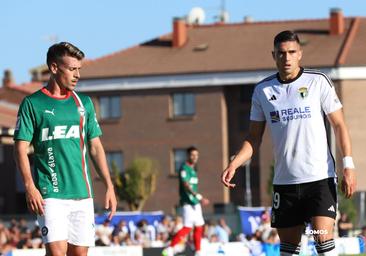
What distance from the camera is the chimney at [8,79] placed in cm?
10844

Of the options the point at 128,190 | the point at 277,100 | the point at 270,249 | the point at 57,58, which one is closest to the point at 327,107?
the point at 277,100

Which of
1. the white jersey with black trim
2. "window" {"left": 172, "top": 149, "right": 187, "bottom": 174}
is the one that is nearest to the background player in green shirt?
the white jersey with black trim

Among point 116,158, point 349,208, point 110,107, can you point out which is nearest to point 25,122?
point 349,208

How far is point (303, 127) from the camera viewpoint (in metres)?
10.8

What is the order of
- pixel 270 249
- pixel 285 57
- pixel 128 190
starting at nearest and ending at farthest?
pixel 285 57 < pixel 270 249 < pixel 128 190

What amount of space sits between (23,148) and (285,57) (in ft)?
8.32

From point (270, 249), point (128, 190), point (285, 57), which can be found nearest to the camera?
point (285, 57)

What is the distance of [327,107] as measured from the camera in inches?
425

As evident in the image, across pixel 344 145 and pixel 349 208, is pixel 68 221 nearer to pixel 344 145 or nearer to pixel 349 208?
pixel 344 145

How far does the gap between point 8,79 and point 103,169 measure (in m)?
101

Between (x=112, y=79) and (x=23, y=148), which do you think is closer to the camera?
(x=23, y=148)

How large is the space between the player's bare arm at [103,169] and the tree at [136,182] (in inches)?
2590

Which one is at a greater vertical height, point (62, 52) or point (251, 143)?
point (62, 52)

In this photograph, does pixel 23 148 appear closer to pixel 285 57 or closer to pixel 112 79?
pixel 285 57
